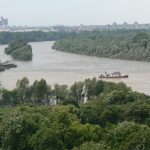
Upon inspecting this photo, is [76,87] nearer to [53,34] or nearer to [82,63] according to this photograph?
[82,63]

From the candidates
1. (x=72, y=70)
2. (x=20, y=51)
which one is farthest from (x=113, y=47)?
(x=72, y=70)

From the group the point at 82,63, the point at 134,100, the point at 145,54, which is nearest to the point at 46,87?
the point at 134,100

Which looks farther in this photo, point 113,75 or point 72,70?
point 72,70

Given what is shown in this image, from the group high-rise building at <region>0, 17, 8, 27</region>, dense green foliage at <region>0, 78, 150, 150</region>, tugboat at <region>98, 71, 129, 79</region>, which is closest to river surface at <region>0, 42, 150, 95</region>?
tugboat at <region>98, 71, 129, 79</region>

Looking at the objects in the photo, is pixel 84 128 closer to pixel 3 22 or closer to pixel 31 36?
pixel 31 36

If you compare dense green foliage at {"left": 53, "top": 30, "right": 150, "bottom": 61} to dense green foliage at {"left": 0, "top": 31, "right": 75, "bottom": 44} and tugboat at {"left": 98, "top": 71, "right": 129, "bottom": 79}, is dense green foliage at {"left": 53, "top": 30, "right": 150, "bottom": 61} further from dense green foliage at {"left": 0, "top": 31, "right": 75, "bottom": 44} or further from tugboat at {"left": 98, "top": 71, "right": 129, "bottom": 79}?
dense green foliage at {"left": 0, "top": 31, "right": 75, "bottom": 44}

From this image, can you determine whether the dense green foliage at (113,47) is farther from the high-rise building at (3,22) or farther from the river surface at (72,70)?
the high-rise building at (3,22)
